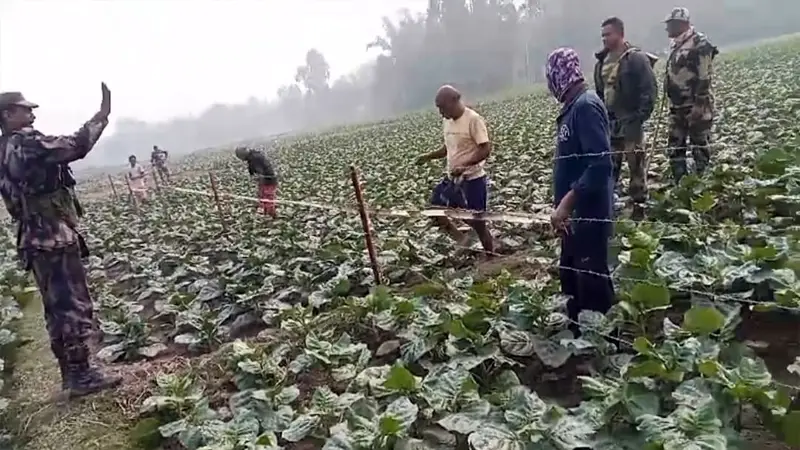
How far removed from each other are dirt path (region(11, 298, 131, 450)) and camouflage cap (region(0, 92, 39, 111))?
1.90m

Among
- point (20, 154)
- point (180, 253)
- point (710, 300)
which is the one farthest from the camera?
point (180, 253)

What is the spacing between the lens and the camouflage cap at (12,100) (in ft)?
13.0

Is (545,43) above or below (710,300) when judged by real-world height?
above

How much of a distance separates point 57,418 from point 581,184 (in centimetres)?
346

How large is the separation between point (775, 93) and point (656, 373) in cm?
1085

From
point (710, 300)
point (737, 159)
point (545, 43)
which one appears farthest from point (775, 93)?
point (545, 43)

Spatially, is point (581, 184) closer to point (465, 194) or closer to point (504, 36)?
point (465, 194)

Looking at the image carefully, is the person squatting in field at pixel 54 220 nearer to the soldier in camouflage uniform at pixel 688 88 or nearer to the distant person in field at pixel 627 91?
the distant person in field at pixel 627 91

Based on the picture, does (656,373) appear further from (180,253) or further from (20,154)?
(180,253)

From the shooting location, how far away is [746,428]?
2.59 metres

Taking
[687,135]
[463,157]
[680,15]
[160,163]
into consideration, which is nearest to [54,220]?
[463,157]

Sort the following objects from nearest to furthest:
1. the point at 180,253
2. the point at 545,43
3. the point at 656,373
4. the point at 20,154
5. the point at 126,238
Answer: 1. the point at 656,373
2. the point at 20,154
3. the point at 180,253
4. the point at 126,238
5. the point at 545,43

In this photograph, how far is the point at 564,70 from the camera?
3293mm

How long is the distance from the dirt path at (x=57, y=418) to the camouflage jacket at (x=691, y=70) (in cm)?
527
